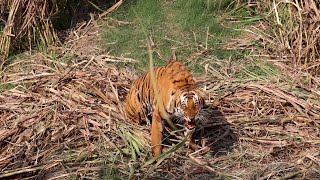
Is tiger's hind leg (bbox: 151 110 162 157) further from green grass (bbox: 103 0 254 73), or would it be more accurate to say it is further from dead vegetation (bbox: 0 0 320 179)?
green grass (bbox: 103 0 254 73)

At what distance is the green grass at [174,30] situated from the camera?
5.68 m

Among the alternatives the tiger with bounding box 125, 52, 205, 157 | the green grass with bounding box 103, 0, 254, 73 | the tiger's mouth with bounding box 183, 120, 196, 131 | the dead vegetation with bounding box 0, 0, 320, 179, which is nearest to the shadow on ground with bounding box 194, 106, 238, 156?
the dead vegetation with bounding box 0, 0, 320, 179

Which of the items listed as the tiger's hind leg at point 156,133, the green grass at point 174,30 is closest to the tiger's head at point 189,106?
the tiger's hind leg at point 156,133

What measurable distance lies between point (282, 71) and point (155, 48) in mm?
1285

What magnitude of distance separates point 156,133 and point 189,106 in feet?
1.58

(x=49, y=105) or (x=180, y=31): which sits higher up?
(x=180, y=31)

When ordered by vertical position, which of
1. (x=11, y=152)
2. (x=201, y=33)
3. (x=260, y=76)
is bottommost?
(x=11, y=152)

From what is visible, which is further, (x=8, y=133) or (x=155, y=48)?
(x=155, y=48)

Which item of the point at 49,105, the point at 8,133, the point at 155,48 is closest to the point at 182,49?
the point at 155,48

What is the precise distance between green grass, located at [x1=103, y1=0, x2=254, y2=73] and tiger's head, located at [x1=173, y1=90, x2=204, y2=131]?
166 cm

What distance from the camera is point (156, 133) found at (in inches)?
159

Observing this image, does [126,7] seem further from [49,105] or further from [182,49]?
[49,105]

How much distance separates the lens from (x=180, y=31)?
239 inches

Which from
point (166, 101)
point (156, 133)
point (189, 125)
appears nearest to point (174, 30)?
point (156, 133)
